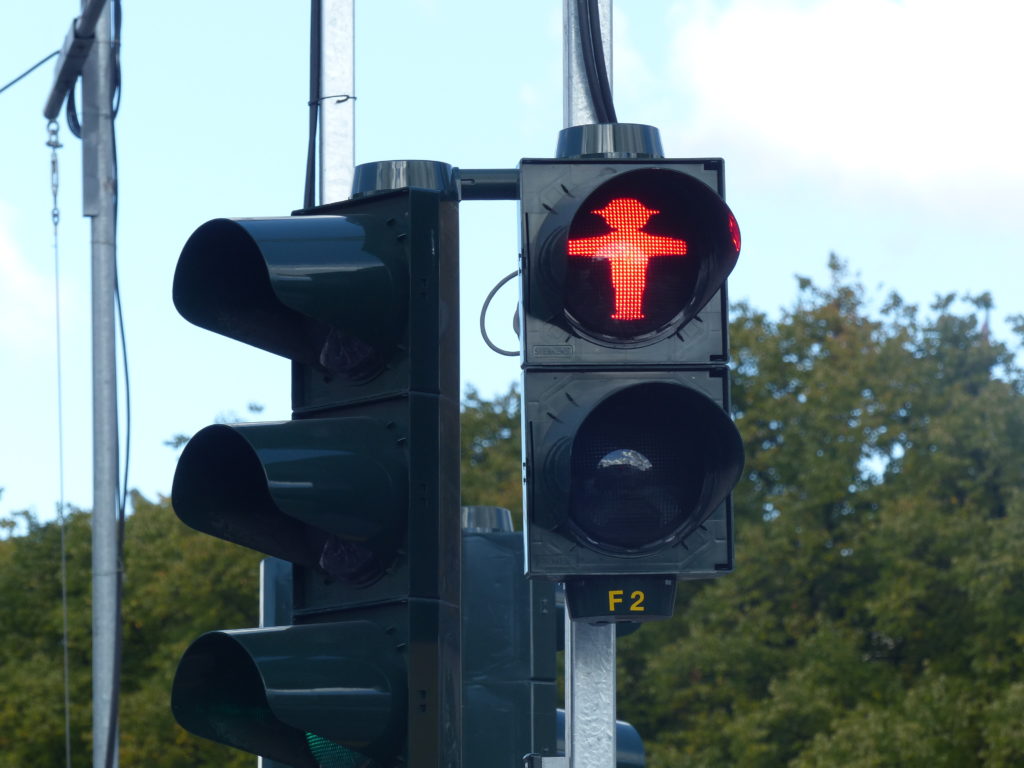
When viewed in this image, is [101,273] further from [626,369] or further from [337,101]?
→ [626,369]

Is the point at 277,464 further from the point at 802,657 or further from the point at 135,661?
the point at 135,661

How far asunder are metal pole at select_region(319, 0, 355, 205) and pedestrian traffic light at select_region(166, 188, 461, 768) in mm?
589

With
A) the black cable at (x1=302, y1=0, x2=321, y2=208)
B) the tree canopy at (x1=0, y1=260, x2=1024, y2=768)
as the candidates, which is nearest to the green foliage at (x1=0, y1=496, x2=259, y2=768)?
the tree canopy at (x1=0, y1=260, x2=1024, y2=768)

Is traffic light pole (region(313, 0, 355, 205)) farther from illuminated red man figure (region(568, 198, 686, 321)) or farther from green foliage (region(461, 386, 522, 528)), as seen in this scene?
green foliage (region(461, 386, 522, 528))

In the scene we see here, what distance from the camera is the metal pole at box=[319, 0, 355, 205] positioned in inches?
168

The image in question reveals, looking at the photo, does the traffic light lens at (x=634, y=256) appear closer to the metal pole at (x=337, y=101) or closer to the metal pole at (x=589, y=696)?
the metal pole at (x=589, y=696)

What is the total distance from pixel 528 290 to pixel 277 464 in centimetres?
64

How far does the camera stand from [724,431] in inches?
136

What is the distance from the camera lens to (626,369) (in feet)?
11.6

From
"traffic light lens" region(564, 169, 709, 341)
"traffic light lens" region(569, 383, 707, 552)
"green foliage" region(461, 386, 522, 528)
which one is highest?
"green foliage" region(461, 386, 522, 528)

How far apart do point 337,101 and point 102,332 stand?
7.21 metres

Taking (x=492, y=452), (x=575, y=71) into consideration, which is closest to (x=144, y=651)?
(x=492, y=452)

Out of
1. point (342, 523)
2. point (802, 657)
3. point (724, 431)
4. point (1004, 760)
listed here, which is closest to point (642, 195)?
point (724, 431)

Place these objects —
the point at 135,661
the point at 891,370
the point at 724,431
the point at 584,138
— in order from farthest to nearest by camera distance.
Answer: the point at 135,661, the point at 891,370, the point at 584,138, the point at 724,431
